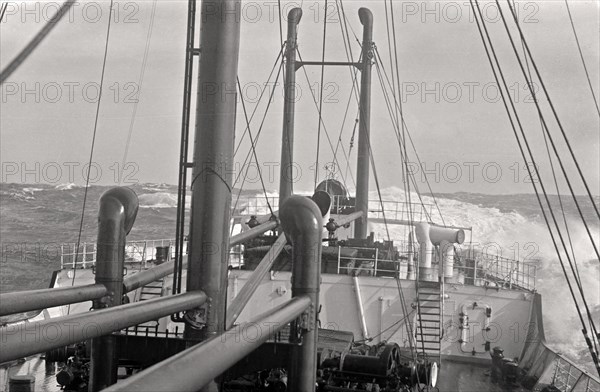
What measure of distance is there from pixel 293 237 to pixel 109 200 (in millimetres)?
1760

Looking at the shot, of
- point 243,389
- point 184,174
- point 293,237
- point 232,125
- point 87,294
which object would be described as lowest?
point 243,389

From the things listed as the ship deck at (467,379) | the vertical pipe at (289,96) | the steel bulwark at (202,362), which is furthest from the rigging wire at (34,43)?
the vertical pipe at (289,96)

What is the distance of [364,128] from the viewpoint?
18375 mm

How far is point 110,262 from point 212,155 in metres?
1.70

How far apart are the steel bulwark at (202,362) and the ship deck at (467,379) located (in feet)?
29.1

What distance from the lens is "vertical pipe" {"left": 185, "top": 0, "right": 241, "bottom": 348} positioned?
468 centimetres

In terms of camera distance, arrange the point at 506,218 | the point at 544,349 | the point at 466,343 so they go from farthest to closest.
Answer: the point at 506,218, the point at 466,343, the point at 544,349

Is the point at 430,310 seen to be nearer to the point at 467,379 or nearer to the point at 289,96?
the point at 467,379

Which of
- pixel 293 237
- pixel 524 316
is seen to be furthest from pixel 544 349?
pixel 293 237

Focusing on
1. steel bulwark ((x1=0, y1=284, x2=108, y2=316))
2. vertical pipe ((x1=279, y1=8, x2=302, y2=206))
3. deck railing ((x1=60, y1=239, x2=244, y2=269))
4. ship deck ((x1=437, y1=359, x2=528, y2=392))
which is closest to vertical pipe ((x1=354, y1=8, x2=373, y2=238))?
vertical pipe ((x1=279, y1=8, x2=302, y2=206))

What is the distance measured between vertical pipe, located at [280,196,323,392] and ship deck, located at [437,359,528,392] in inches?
274

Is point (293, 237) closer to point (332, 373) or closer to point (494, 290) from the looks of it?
point (332, 373)

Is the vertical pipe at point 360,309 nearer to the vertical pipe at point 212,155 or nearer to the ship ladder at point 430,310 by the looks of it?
the ship ladder at point 430,310

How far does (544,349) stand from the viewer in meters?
13.1
